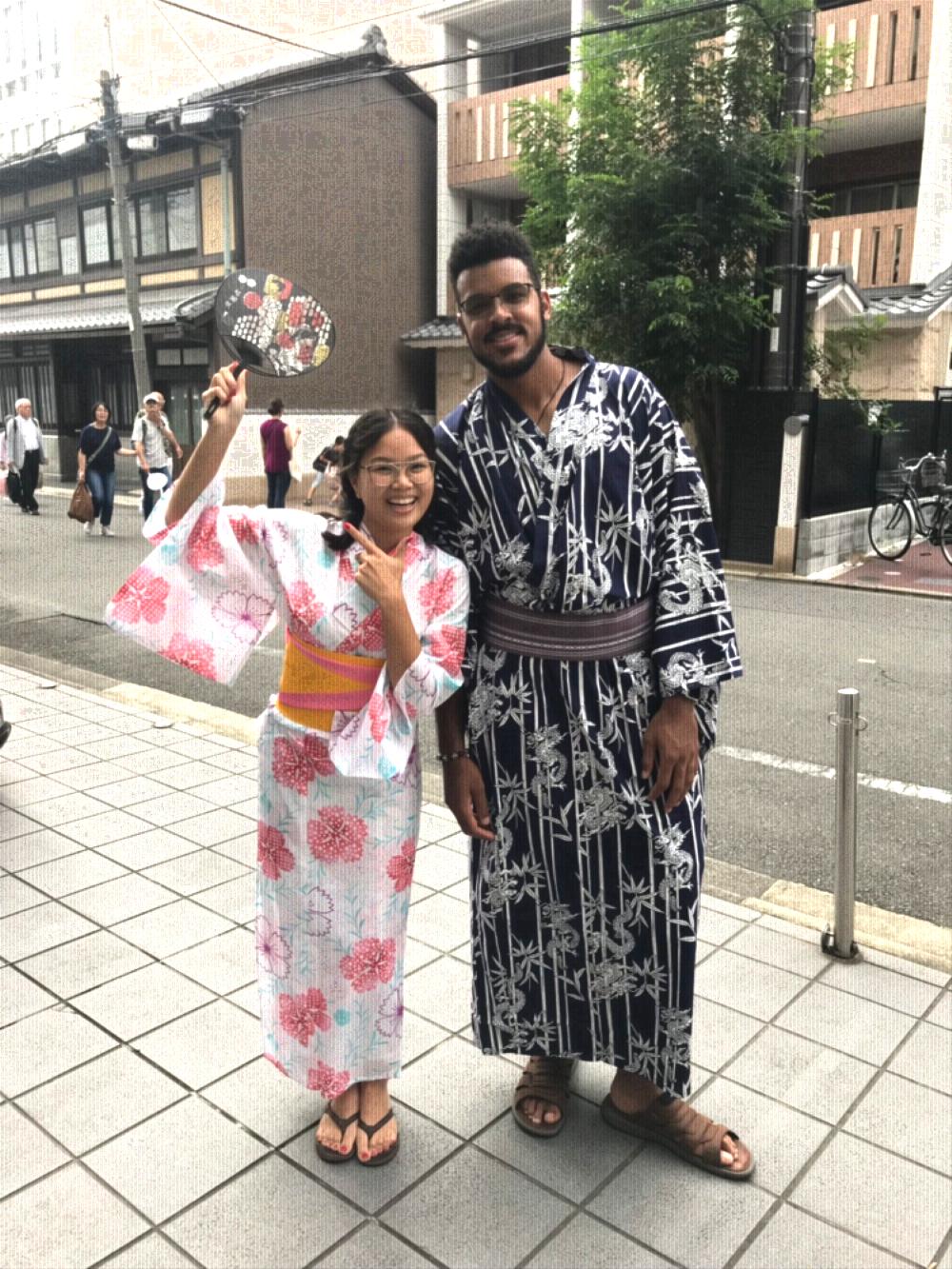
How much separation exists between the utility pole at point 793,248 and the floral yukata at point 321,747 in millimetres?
11043

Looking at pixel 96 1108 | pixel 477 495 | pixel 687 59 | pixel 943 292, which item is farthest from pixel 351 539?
pixel 943 292

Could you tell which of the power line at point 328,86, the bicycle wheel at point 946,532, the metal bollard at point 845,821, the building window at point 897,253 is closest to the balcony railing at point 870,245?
the building window at point 897,253

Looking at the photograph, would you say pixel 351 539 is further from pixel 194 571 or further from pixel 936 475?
pixel 936 475

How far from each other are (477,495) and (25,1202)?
1.86m

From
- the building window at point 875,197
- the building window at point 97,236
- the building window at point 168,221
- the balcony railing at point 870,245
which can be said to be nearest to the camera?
the balcony railing at point 870,245

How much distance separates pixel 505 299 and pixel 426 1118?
1.99m

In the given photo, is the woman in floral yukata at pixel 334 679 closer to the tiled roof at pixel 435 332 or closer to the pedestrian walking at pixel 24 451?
the pedestrian walking at pixel 24 451

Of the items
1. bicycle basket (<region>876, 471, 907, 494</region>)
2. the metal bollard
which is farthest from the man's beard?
bicycle basket (<region>876, 471, 907, 494</region>)

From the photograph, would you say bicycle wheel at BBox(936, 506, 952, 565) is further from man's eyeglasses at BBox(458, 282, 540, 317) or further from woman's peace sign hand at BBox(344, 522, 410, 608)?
woman's peace sign hand at BBox(344, 522, 410, 608)

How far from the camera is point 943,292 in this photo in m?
15.7

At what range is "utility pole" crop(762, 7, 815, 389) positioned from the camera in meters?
11.6

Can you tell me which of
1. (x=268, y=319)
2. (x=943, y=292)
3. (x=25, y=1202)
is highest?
(x=943, y=292)

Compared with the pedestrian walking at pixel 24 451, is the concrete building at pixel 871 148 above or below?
above

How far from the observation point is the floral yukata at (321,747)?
236cm
